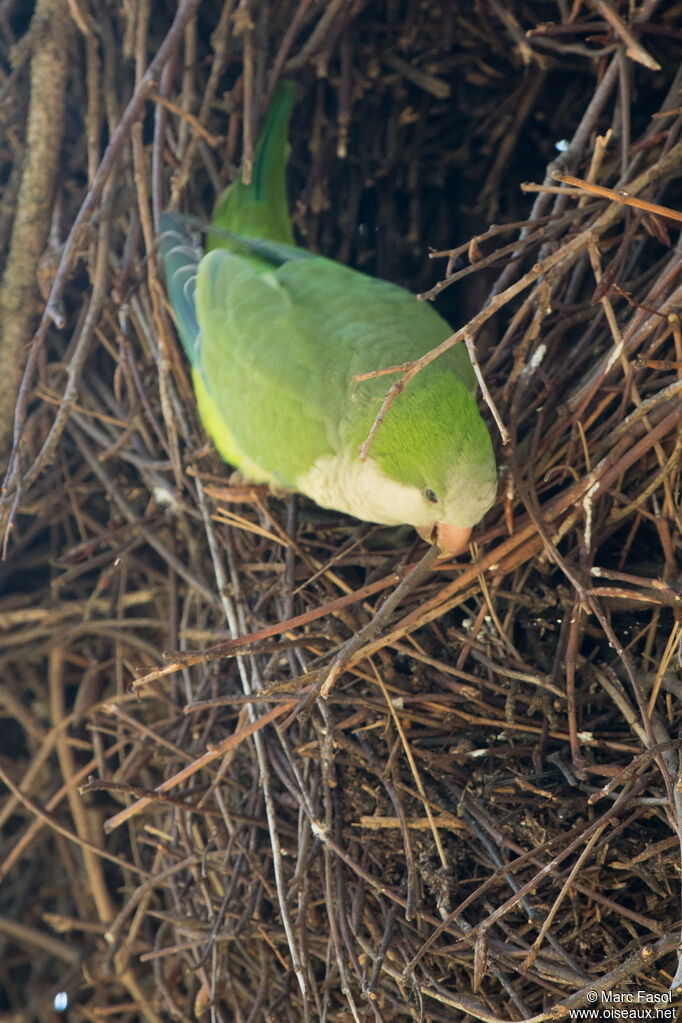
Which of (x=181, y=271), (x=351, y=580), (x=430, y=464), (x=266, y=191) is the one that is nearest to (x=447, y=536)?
(x=430, y=464)

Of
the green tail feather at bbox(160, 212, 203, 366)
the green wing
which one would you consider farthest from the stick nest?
the green wing

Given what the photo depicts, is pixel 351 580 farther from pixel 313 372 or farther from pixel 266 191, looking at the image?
pixel 266 191

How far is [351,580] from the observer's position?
7.69 ft

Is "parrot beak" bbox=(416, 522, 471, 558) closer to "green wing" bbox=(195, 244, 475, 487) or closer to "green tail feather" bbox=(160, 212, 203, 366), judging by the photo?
"green wing" bbox=(195, 244, 475, 487)

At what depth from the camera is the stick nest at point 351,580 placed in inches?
72.3

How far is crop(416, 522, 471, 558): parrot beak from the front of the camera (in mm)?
1952

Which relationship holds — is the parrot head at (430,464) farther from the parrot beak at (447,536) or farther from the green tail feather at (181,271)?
the green tail feather at (181,271)

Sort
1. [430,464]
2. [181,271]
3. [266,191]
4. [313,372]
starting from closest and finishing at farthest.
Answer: [430,464] → [313,372] → [181,271] → [266,191]

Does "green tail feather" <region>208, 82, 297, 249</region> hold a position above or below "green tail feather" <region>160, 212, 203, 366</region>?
above

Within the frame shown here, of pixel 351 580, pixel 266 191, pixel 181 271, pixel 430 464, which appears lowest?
pixel 351 580

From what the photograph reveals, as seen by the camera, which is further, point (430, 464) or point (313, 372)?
point (313, 372)

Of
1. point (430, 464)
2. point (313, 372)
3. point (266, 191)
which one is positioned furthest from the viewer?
point (266, 191)

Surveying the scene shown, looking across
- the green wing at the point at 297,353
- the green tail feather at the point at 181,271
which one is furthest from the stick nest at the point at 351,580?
the green wing at the point at 297,353

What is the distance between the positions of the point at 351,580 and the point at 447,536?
460 mm
